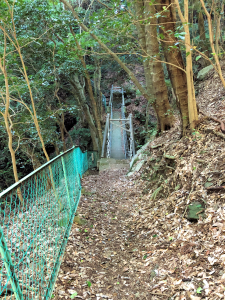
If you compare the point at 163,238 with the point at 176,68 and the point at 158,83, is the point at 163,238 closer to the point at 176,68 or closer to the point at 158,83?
the point at 176,68

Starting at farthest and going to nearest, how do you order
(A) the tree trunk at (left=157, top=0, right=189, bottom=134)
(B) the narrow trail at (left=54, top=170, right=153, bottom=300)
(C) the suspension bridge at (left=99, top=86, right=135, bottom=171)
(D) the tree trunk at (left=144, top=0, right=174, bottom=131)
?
(C) the suspension bridge at (left=99, top=86, right=135, bottom=171)
(D) the tree trunk at (left=144, top=0, right=174, bottom=131)
(A) the tree trunk at (left=157, top=0, right=189, bottom=134)
(B) the narrow trail at (left=54, top=170, right=153, bottom=300)

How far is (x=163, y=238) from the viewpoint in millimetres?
2977

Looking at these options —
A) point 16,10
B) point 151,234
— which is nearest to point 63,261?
point 151,234

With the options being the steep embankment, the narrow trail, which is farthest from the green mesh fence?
the steep embankment

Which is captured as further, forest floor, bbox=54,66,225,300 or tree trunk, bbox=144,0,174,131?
tree trunk, bbox=144,0,174,131

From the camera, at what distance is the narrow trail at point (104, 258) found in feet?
7.84

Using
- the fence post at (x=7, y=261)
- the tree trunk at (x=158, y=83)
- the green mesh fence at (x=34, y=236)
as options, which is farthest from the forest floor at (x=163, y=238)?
the tree trunk at (x=158, y=83)

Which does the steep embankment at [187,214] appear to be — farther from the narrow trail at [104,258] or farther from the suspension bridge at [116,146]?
the suspension bridge at [116,146]

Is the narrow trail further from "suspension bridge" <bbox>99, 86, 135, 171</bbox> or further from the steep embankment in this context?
"suspension bridge" <bbox>99, 86, 135, 171</bbox>

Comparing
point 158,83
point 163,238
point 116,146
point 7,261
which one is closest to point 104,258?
point 163,238

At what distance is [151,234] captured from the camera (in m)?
3.29

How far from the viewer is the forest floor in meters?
2.20

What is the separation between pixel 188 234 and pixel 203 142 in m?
1.82

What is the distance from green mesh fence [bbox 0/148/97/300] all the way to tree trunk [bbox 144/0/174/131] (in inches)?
151
